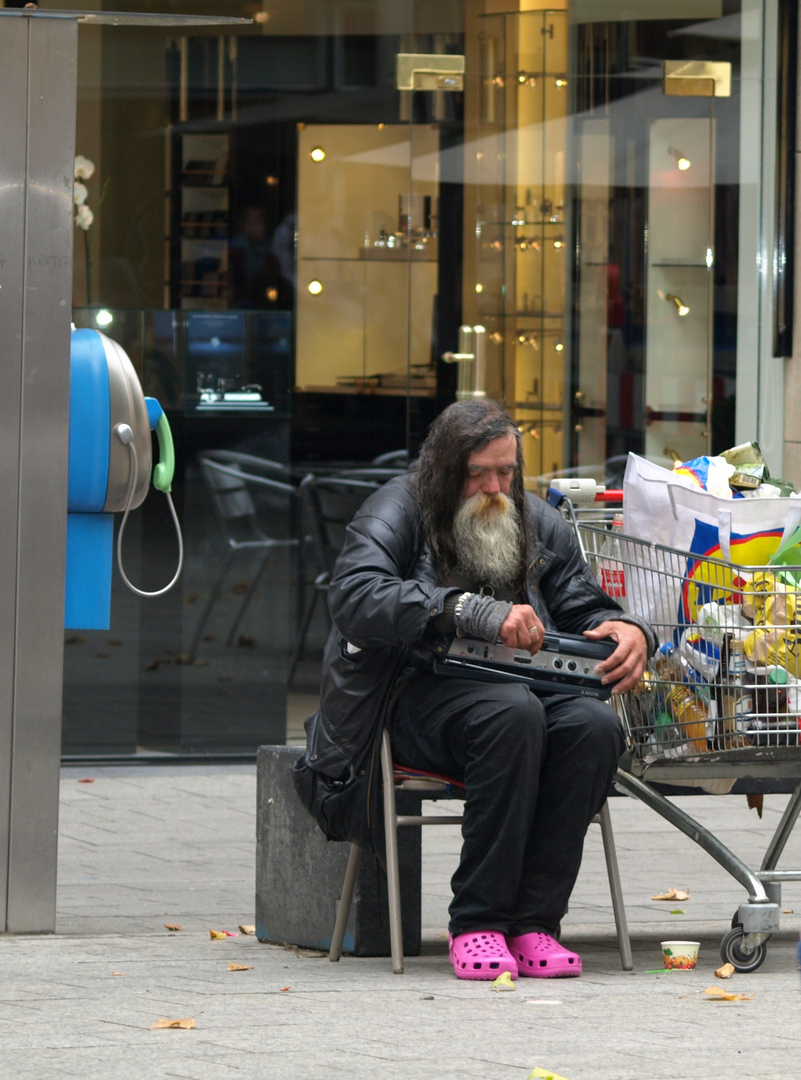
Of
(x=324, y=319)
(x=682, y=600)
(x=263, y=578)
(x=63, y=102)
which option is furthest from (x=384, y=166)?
(x=682, y=600)

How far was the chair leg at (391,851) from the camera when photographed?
4.50 meters

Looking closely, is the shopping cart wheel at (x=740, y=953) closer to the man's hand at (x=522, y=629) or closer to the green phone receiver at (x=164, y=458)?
the man's hand at (x=522, y=629)

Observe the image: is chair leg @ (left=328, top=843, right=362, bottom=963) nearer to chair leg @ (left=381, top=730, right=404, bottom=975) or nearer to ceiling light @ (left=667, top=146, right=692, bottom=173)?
chair leg @ (left=381, top=730, right=404, bottom=975)

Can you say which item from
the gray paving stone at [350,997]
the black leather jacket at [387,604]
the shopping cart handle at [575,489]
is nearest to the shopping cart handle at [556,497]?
the shopping cart handle at [575,489]

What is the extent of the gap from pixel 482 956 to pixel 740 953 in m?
0.73

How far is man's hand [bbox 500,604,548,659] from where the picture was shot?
440cm

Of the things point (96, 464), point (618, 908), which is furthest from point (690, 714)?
point (96, 464)

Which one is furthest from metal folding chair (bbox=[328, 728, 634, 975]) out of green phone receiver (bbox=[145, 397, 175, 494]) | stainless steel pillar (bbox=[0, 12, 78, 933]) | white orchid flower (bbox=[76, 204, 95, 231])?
white orchid flower (bbox=[76, 204, 95, 231])

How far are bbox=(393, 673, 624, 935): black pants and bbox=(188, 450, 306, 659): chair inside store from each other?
3632 mm

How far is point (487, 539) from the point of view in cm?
469

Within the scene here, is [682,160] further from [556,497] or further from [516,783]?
[516,783]

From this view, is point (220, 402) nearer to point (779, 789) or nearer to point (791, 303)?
point (791, 303)

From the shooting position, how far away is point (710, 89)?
27.1ft

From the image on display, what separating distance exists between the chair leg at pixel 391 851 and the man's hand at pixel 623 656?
1.91 feet
